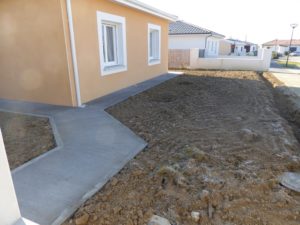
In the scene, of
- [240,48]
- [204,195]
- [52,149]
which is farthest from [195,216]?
[240,48]

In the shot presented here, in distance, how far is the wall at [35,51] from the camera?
5.61 metres

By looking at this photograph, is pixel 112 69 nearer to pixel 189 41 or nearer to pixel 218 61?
pixel 218 61

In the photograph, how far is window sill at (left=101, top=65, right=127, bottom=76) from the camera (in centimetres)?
718

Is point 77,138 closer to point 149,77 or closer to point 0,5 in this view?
point 0,5

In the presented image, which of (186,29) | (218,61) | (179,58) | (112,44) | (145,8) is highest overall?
(186,29)

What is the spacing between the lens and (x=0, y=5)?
6.15 m

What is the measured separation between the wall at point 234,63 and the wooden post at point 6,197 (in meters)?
16.2

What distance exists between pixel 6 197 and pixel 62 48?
15.8 feet

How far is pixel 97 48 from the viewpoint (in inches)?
268

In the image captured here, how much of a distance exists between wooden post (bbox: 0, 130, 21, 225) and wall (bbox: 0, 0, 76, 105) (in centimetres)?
466

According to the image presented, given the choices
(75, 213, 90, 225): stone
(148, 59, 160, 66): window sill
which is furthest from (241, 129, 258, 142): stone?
(148, 59, 160, 66): window sill

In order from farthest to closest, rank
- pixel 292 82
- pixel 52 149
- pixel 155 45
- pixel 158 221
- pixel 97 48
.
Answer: pixel 155 45, pixel 292 82, pixel 97 48, pixel 52 149, pixel 158 221

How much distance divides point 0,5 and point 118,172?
6.18 m

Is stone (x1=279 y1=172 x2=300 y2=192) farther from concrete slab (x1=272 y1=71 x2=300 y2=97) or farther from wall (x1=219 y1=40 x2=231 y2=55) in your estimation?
wall (x1=219 y1=40 x2=231 y2=55)
